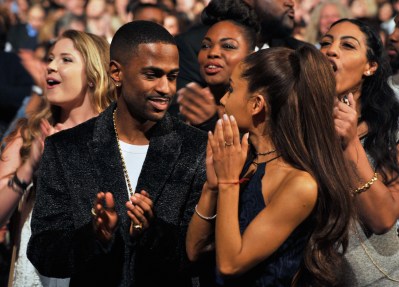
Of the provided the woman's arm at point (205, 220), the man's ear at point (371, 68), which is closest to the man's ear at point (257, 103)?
the woman's arm at point (205, 220)

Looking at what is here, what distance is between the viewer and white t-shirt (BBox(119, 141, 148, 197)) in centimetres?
414

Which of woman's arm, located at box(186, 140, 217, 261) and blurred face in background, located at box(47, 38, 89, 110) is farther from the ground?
blurred face in background, located at box(47, 38, 89, 110)

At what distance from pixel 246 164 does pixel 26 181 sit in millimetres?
1568

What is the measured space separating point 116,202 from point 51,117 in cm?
148

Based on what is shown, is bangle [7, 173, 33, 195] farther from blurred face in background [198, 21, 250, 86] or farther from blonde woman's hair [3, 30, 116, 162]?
blurred face in background [198, 21, 250, 86]

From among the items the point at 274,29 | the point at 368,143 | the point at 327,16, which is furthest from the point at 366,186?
the point at 327,16

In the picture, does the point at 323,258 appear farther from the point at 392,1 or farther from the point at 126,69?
the point at 392,1

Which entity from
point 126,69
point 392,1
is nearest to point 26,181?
point 126,69

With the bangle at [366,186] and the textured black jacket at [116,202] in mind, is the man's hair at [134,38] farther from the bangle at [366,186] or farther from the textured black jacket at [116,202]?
the bangle at [366,186]

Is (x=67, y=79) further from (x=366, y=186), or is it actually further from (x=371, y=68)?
(x=366, y=186)

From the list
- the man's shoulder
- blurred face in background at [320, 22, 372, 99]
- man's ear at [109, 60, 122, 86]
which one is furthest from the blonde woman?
blurred face in background at [320, 22, 372, 99]

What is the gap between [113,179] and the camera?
404cm

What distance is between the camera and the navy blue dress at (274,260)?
3.65m

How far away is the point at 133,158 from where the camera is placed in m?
4.18
